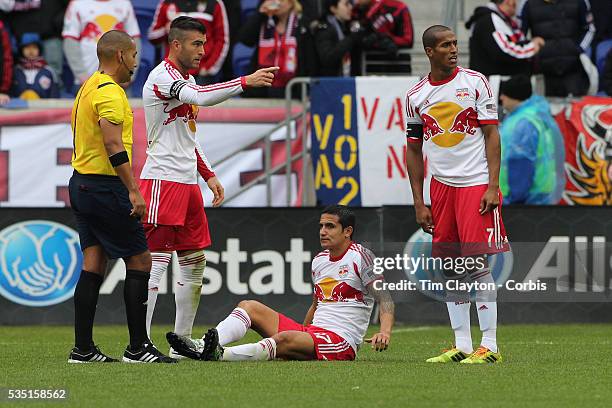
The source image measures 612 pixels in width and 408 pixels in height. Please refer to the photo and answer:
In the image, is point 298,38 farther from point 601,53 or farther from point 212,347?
point 212,347

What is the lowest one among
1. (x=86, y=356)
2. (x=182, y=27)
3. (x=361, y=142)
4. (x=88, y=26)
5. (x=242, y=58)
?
(x=86, y=356)

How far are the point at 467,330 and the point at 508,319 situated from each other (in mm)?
4904

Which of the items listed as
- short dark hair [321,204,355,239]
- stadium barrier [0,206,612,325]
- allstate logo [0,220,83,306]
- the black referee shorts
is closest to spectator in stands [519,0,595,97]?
stadium barrier [0,206,612,325]

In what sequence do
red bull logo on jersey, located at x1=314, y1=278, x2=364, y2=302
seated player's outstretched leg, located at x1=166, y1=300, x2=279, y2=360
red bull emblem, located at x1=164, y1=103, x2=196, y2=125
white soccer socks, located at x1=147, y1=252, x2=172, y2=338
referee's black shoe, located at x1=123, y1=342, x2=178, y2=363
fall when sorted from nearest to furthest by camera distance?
seated player's outstretched leg, located at x1=166, y1=300, x2=279, y2=360, referee's black shoe, located at x1=123, y1=342, x2=178, y2=363, red bull logo on jersey, located at x1=314, y1=278, x2=364, y2=302, red bull emblem, located at x1=164, y1=103, x2=196, y2=125, white soccer socks, located at x1=147, y1=252, x2=172, y2=338

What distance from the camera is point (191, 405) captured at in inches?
264

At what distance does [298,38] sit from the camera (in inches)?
628

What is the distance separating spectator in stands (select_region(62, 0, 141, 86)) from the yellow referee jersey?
7.02m

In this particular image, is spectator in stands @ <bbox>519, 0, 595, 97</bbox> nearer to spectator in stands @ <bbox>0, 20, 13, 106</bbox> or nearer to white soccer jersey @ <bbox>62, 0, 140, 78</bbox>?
white soccer jersey @ <bbox>62, 0, 140, 78</bbox>

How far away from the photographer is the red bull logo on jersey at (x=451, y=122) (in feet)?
29.6

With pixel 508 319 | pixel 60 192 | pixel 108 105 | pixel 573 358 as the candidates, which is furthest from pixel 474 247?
pixel 60 192

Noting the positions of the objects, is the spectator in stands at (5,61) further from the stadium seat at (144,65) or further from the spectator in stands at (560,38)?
the spectator in stands at (560,38)

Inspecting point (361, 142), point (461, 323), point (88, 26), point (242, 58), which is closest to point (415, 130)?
point (461, 323)

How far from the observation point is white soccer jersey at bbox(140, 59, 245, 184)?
9273 mm

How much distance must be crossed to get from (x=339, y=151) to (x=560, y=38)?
10.1ft
